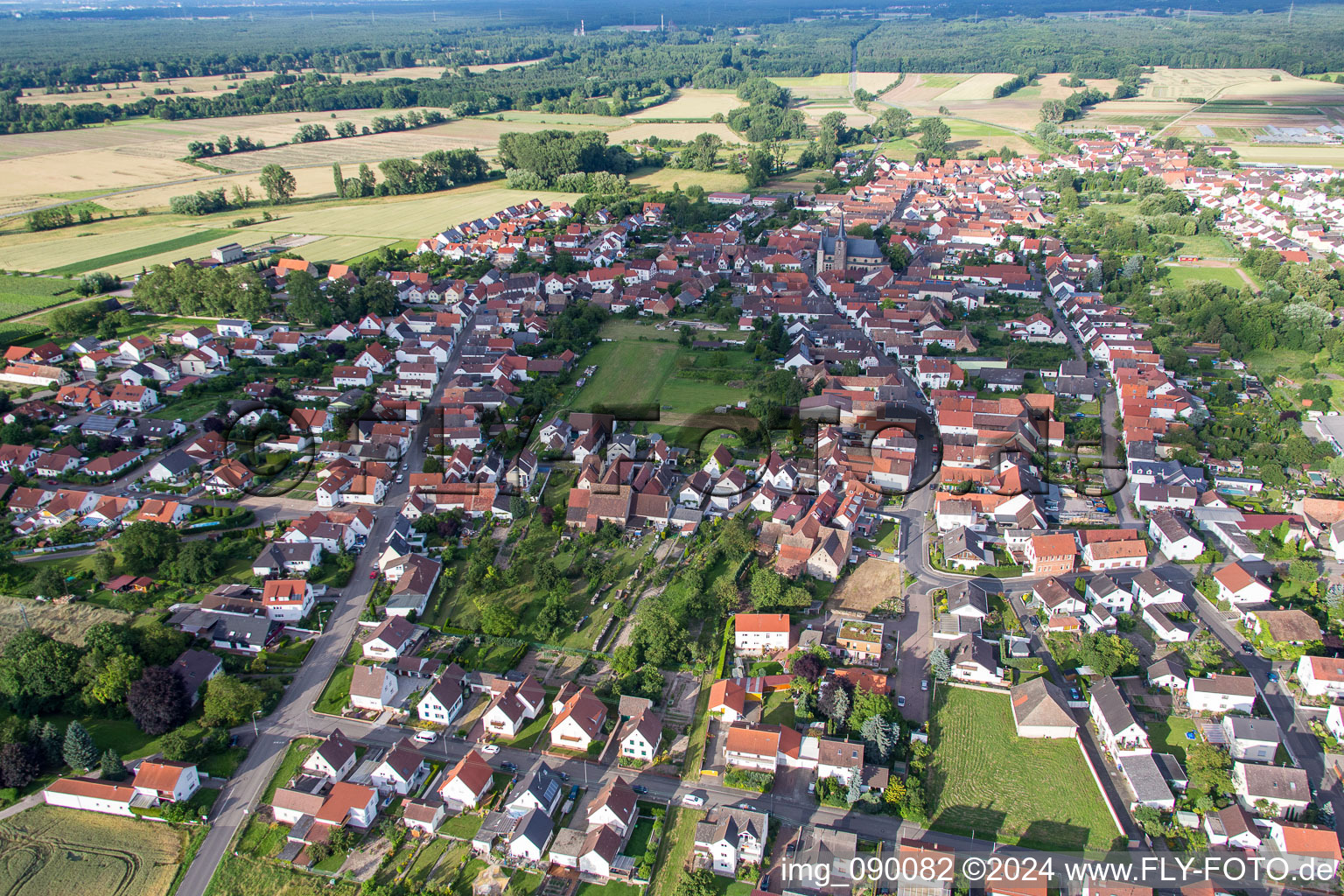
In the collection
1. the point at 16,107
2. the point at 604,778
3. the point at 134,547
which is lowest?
the point at 604,778

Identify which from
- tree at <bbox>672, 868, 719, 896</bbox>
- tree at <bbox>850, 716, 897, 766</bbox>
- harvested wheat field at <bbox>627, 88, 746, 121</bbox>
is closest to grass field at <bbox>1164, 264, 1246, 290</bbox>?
tree at <bbox>850, 716, 897, 766</bbox>

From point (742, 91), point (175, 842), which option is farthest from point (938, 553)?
point (742, 91)

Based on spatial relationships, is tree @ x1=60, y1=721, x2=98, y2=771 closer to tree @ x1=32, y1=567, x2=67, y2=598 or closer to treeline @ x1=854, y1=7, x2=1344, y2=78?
tree @ x1=32, y1=567, x2=67, y2=598

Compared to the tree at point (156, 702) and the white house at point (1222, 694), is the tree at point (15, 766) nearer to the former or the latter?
the tree at point (156, 702)

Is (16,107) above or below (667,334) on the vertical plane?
above

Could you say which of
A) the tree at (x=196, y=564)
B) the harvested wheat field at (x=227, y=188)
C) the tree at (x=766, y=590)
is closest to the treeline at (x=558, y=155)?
the harvested wheat field at (x=227, y=188)

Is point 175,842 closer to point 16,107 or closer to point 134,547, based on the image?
point 134,547
